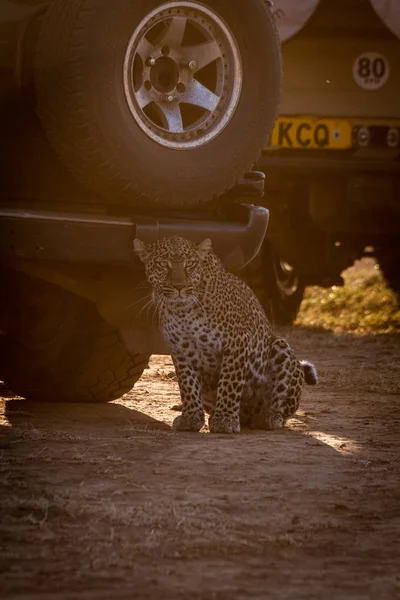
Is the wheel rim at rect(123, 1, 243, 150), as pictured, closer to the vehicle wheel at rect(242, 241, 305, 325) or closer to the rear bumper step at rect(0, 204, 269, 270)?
the rear bumper step at rect(0, 204, 269, 270)

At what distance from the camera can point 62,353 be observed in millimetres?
6492

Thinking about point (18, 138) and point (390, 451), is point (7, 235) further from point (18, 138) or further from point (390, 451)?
point (390, 451)

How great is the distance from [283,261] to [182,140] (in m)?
5.14

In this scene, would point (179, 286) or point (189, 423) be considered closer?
point (179, 286)

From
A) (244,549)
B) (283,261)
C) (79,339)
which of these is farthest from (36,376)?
(283,261)

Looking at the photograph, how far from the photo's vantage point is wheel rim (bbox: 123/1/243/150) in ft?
17.7

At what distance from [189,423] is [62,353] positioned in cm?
79

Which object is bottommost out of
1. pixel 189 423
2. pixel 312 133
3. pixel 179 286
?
pixel 189 423

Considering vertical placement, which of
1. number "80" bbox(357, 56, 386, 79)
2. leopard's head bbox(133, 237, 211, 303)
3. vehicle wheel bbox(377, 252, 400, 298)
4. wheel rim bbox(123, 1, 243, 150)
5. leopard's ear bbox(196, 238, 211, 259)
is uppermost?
number "80" bbox(357, 56, 386, 79)

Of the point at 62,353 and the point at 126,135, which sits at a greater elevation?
the point at 126,135

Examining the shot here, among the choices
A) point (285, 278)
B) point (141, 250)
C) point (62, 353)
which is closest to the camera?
point (141, 250)

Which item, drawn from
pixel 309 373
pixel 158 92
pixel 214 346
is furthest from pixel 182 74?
pixel 309 373

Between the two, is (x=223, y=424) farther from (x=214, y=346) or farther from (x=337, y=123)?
(x=337, y=123)

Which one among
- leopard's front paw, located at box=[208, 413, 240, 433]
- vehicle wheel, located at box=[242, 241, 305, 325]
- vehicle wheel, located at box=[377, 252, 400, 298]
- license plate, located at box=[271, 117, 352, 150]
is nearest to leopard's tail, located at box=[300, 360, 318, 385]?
leopard's front paw, located at box=[208, 413, 240, 433]
